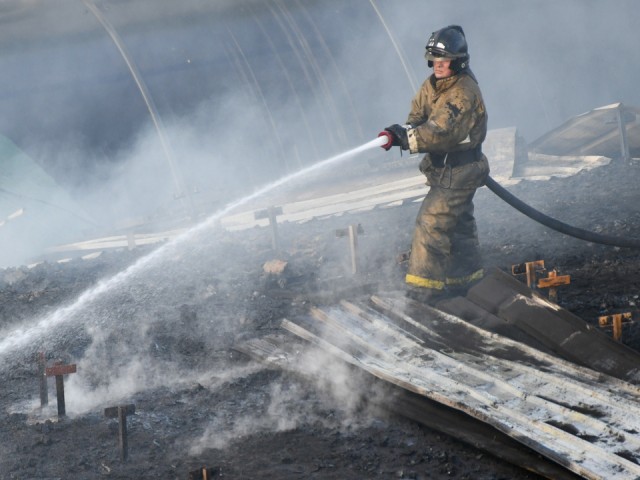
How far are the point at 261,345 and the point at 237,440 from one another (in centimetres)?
147

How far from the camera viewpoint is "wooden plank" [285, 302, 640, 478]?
3.71 meters

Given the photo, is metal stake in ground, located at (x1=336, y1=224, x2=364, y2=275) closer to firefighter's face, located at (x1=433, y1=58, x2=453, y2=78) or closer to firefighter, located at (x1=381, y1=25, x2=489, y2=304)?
firefighter, located at (x1=381, y1=25, x2=489, y2=304)

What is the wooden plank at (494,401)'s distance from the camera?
Answer: 3715 mm

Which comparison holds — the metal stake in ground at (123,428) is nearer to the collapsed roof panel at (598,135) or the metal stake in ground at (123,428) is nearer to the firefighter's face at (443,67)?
the firefighter's face at (443,67)

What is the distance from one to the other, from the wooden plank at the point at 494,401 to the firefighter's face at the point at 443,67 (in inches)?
76.1

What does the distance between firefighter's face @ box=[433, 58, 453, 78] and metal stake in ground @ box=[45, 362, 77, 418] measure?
3.37 m

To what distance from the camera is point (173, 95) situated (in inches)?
595

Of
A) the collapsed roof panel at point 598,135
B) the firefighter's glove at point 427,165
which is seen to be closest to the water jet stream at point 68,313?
the firefighter's glove at point 427,165

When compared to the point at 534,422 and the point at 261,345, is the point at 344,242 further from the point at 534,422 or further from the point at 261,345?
the point at 534,422

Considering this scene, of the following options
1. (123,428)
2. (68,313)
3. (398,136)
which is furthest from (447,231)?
(68,313)

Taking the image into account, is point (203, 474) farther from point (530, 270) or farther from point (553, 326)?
point (530, 270)

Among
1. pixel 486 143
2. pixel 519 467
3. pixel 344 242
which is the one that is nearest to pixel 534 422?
pixel 519 467

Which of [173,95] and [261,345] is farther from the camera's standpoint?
[173,95]

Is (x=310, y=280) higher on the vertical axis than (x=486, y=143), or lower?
lower
